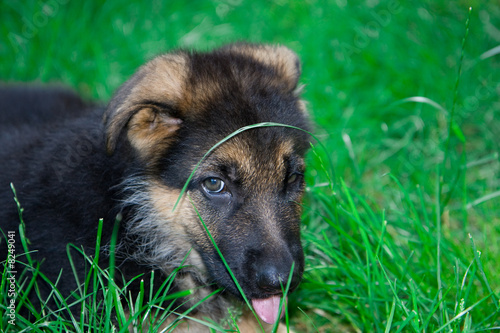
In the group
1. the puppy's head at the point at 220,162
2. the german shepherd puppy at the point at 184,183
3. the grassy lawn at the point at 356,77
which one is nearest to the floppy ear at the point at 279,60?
the german shepherd puppy at the point at 184,183

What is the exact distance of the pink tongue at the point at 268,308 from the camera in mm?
2957

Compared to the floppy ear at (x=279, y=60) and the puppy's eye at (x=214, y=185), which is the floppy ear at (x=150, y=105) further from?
the floppy ear at (x=279, y=60)

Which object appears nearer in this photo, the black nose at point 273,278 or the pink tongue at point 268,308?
the black nose at point 273,278

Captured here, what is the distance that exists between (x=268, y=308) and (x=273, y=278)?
1.16ft

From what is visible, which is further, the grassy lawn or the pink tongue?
the grassy lawn

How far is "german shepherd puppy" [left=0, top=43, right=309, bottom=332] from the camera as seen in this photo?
9.50 ft

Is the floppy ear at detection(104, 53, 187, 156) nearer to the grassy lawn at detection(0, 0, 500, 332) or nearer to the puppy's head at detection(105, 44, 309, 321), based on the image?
the puppy's head at detection(105, 44, 309, 321)

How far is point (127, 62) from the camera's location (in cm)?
599

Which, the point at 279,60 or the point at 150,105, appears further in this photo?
the point at 279,60

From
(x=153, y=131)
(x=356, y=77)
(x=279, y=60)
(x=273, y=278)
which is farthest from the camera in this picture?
(x=356, y=77)

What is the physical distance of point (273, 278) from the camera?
8.87 ft

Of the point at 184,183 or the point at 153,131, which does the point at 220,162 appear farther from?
the point at 153,131

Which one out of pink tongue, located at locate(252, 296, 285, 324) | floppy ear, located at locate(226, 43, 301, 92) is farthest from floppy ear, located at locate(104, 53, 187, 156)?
pink tongue, located at locate(252, 296, 285, 324)

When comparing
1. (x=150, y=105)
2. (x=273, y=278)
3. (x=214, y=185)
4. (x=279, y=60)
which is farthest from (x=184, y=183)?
(x=279, y=60)
